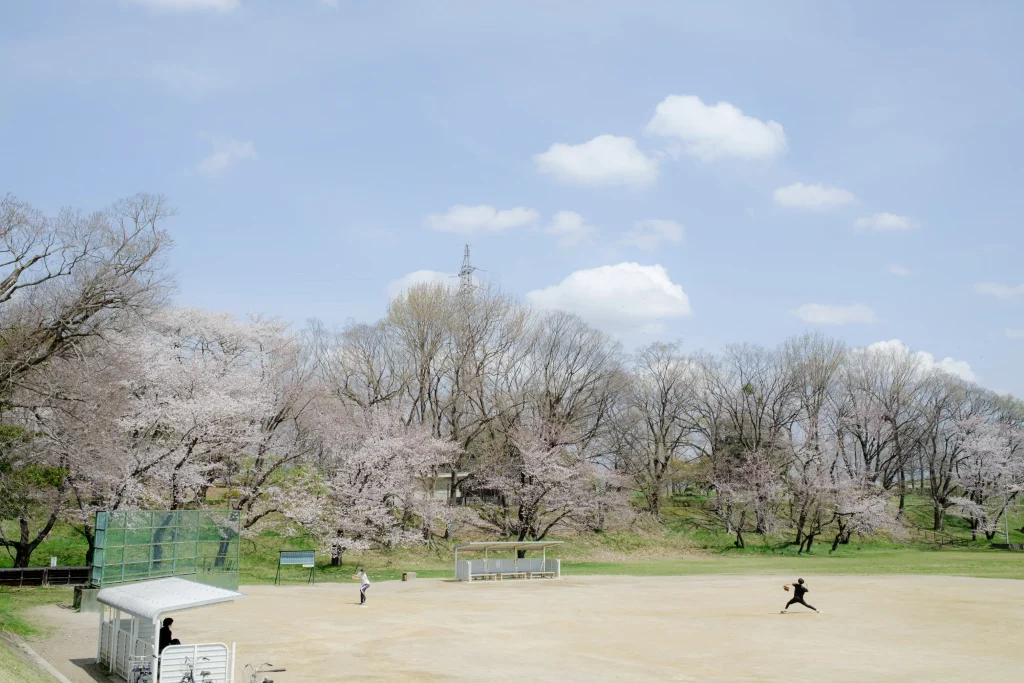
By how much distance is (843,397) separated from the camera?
7262 centimetres

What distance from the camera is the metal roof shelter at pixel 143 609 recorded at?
607 inches

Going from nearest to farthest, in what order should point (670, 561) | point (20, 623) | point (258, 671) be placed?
point (258, 671) → point (20, 623) → point (670, 561)

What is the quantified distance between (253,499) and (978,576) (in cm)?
4039

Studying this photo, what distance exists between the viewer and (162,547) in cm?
2216

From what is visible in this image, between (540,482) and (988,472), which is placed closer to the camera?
(540,482)

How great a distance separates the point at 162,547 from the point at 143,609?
286 inches

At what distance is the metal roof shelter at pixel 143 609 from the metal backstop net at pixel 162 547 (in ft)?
8.28

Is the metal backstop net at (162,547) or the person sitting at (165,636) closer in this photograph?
the person sitting at (165,636)

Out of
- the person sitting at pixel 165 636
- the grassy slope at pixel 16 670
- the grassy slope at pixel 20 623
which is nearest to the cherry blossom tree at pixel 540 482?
the grassy slope at pixel 20 623

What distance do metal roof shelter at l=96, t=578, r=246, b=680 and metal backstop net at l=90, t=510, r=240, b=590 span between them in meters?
2.52

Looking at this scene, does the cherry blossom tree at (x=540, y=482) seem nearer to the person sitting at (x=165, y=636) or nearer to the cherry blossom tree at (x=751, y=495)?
the cherry blossom tree at (x=751, y=495)

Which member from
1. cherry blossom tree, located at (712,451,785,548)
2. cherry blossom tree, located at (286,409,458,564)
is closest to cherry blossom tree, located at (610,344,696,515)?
cherry blossom tree, located at (712,451,785,548)

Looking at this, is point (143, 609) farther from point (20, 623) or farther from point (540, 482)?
point (540, 482)

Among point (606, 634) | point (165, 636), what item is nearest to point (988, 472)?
point (606, 634)
